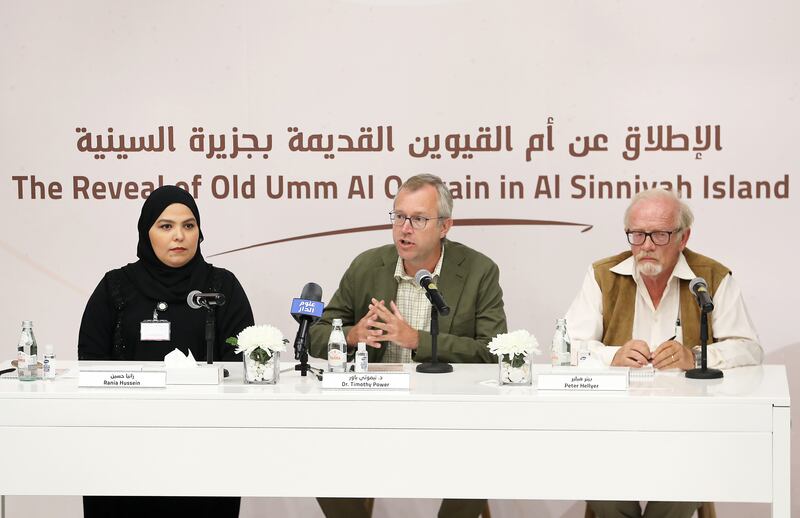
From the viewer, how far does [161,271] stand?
4.05 m

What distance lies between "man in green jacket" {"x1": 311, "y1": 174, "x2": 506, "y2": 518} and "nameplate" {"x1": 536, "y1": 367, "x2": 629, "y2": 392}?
0.78 metres

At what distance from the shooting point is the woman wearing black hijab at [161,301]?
3.97m

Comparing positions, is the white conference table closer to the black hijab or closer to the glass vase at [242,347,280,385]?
the glass vase at [242,347,280,385]

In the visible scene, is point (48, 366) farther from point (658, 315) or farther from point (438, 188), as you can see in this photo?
point (658, 315)

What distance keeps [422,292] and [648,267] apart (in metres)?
0.92

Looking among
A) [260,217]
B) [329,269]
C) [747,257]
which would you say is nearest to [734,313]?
[747,257]

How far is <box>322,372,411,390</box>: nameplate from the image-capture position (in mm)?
3156

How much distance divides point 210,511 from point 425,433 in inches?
46.8

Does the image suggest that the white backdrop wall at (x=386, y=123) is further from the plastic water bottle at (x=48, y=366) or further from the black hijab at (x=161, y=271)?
the plastic water bottle at (x=48, y=366)

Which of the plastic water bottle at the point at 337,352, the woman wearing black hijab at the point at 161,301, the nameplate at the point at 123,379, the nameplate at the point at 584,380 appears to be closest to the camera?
the nameplate at the point at 584,380

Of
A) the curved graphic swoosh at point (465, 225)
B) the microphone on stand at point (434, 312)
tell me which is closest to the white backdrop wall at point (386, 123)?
the curved graphic swoosh at point (465, 225)

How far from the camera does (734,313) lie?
3.89m

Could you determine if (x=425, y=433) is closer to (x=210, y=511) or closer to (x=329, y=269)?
(x=210, y=511)

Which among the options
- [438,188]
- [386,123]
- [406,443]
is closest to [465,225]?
[386,123]
